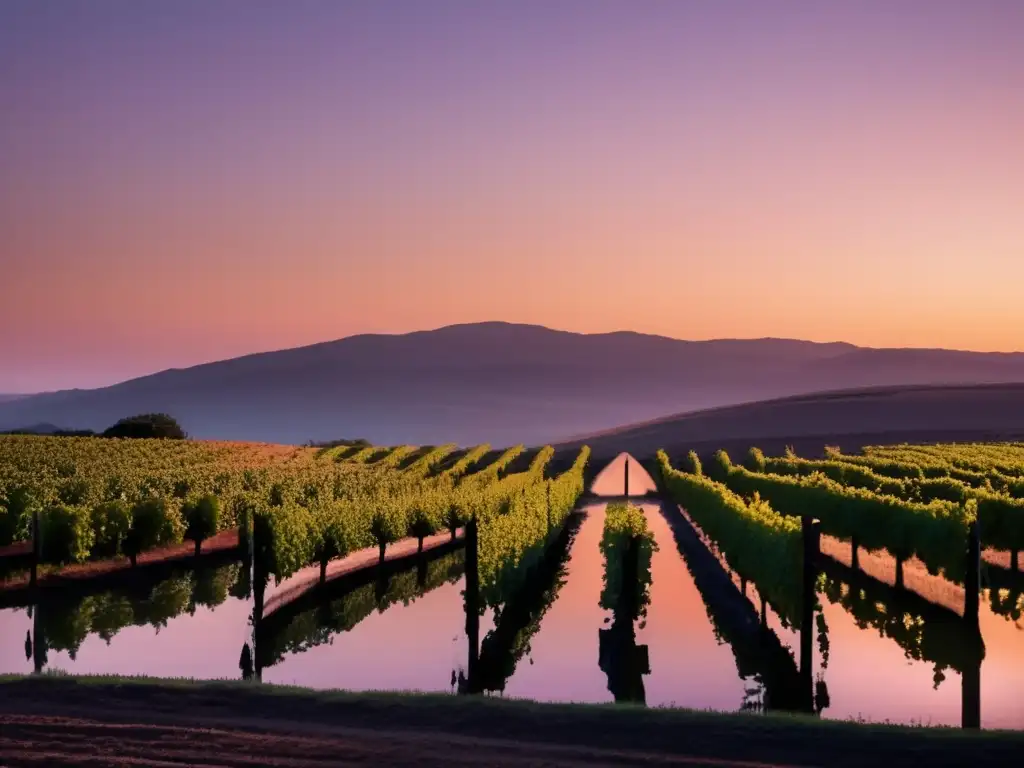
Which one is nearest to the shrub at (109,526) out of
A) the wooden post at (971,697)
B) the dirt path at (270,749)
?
the dirt path at (270,749)

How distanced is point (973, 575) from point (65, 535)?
2167cm

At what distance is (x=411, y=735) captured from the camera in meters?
12.3

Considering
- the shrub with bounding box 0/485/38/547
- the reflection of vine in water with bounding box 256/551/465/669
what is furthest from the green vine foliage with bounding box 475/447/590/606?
the shrub with bounding box 0/485/38/547

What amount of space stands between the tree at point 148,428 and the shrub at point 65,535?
6831 centimetres

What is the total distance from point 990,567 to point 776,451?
65.9 m

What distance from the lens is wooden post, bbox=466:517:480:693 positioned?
1794cm

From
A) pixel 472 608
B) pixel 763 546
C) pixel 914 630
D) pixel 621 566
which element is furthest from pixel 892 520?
pixel 472 608

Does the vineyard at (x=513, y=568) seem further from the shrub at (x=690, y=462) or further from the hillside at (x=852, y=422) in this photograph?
the hillside at (x=852, y=422)

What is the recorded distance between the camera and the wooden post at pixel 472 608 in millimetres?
17938

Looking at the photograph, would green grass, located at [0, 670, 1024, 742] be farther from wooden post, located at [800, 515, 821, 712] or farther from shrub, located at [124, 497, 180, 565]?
shrub, located at [124, 497, 180, 565]

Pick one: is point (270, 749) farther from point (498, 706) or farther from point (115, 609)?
point (115, 609)

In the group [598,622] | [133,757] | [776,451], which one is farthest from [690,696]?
[776,451]

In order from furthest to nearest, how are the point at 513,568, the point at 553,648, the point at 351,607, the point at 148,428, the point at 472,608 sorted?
1. the point at 148,428
2. the point at 351,607
3. the point at 513,568
4. the point at 553,648
5. the point at 472,608

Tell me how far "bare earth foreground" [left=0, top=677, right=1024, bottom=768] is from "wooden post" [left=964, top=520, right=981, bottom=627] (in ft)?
28.3
